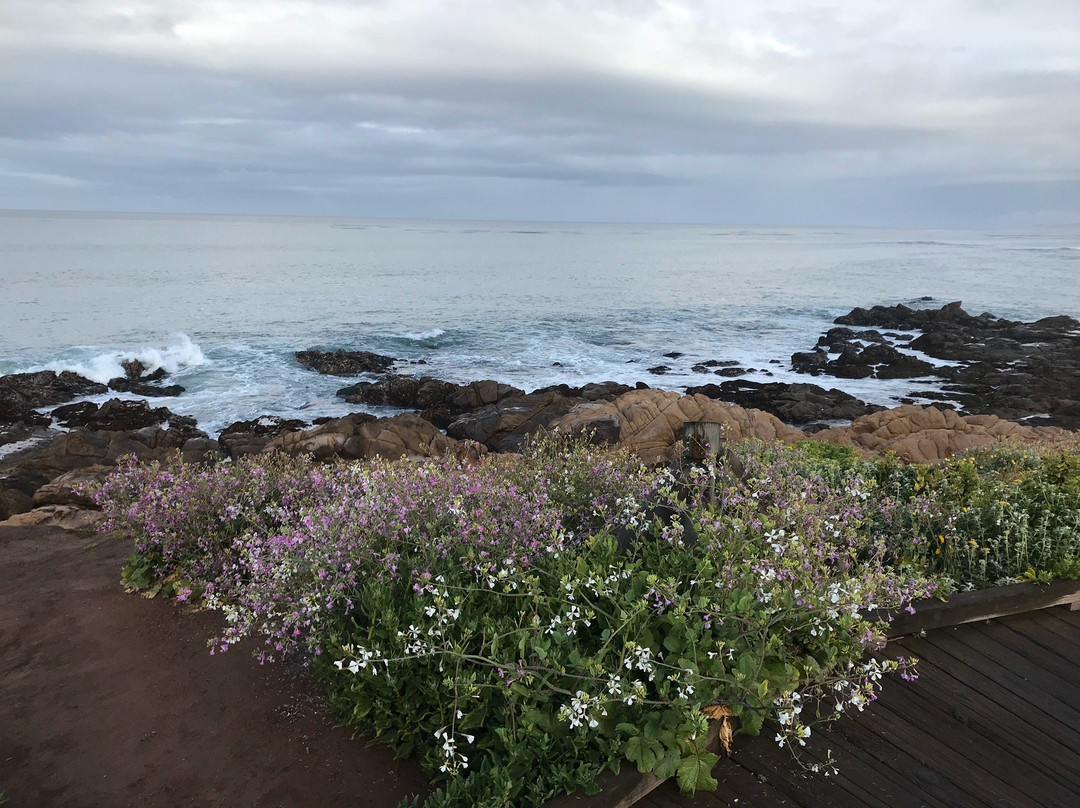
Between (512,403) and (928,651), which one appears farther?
(512,403)

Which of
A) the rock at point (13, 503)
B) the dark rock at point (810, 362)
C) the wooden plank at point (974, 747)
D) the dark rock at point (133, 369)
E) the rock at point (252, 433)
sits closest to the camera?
the wooden plank at point (974, 747)

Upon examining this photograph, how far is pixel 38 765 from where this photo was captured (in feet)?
14.8

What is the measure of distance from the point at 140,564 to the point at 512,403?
16.1 metres

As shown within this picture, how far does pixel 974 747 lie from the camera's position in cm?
374

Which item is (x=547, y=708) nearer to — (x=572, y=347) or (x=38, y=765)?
(x=38, y=765)

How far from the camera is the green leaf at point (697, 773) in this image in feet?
11.0

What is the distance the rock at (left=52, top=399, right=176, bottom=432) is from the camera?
72.5 ft

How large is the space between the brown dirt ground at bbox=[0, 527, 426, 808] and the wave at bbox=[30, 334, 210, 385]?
83.0ft

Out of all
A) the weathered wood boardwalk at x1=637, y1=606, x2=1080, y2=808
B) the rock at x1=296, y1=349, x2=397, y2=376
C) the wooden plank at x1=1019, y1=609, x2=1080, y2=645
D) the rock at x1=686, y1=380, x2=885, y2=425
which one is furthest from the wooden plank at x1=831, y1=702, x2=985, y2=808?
the rock at x1=296, y1=349, x2=397, y2=376

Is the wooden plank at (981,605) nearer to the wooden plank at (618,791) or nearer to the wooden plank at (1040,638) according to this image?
the wooden plank at (1040,638)

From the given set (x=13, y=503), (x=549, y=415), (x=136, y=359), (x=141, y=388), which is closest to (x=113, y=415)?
(x=141, y=388)

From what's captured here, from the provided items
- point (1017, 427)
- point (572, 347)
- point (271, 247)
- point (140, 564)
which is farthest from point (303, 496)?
point (271, 247)

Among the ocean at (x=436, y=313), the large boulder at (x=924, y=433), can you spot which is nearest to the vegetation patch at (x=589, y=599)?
the large boulder at (x=924, y=433)

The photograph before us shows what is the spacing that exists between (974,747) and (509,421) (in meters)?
17.6
